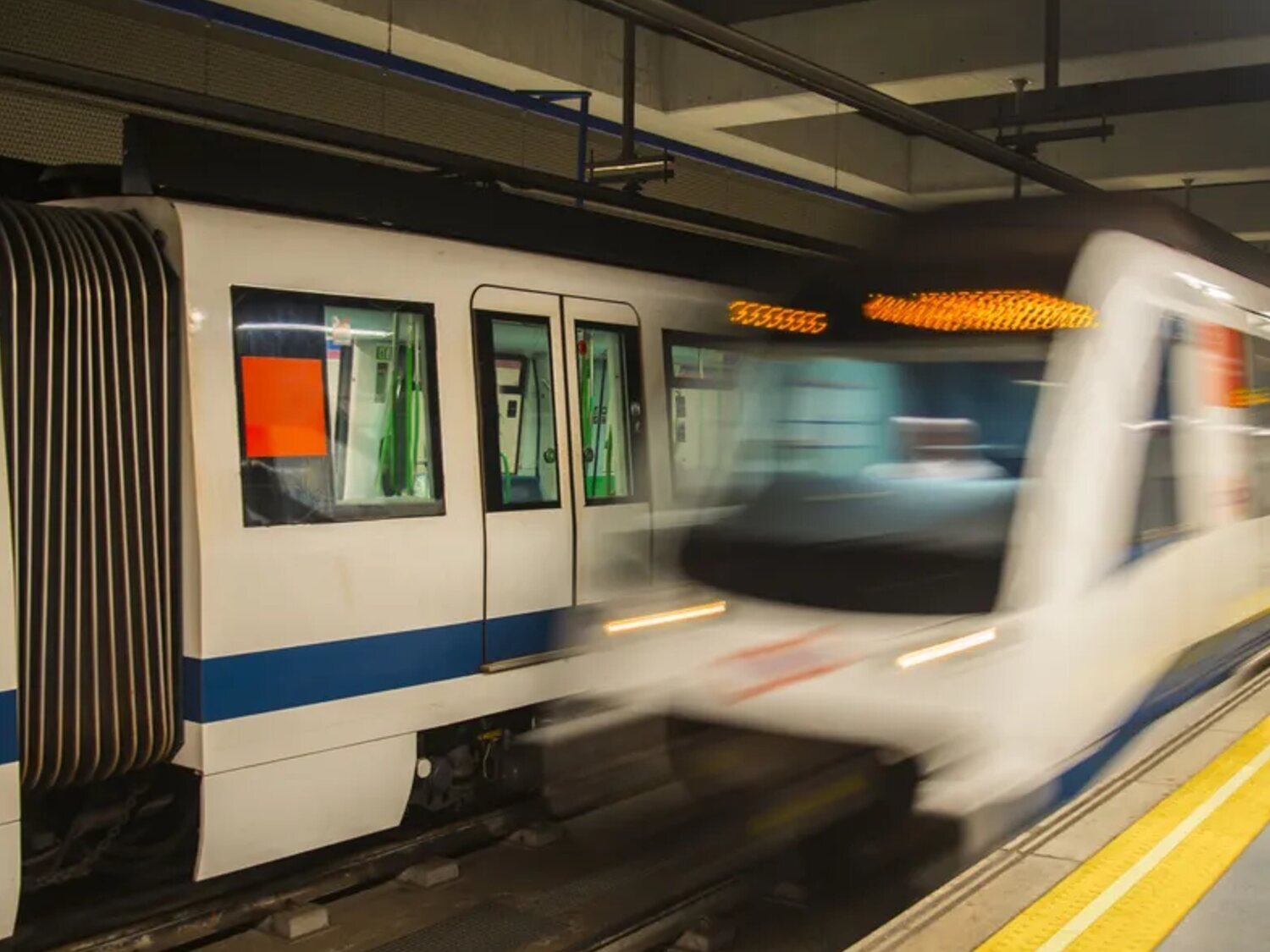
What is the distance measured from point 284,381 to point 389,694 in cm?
134

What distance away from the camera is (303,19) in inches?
317

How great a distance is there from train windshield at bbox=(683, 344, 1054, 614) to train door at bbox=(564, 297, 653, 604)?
1.05 meters

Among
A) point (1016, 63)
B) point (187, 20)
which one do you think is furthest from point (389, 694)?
point (1016, 63)

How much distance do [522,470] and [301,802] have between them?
1798 millimetres

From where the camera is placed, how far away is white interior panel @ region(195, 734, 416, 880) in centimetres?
494

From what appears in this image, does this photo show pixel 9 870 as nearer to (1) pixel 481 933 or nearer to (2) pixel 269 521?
(2) pixel 269 521

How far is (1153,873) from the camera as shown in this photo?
3.80 metres

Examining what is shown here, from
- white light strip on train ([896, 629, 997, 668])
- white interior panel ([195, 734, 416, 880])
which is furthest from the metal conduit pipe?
white interior panel ([195, 734, 416, 880])

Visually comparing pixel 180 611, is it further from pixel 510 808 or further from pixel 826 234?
pixel 826 234

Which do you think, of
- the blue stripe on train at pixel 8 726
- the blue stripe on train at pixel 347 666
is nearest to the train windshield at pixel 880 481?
the blue stripe on train at pixel 347 666

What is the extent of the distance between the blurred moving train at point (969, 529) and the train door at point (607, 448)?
2.49ft

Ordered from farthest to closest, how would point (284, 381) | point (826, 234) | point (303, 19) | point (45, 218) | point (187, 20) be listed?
point (826, 234)
point (187, 20)
point (303, 19)
point (284, 381)
point (45, 218)

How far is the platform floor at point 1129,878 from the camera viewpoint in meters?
3.39

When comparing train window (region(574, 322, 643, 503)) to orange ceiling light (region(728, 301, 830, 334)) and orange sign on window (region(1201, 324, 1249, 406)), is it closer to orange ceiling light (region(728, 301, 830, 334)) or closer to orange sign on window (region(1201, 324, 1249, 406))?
orange ceiling light (region(728, 301, 830, 334))
